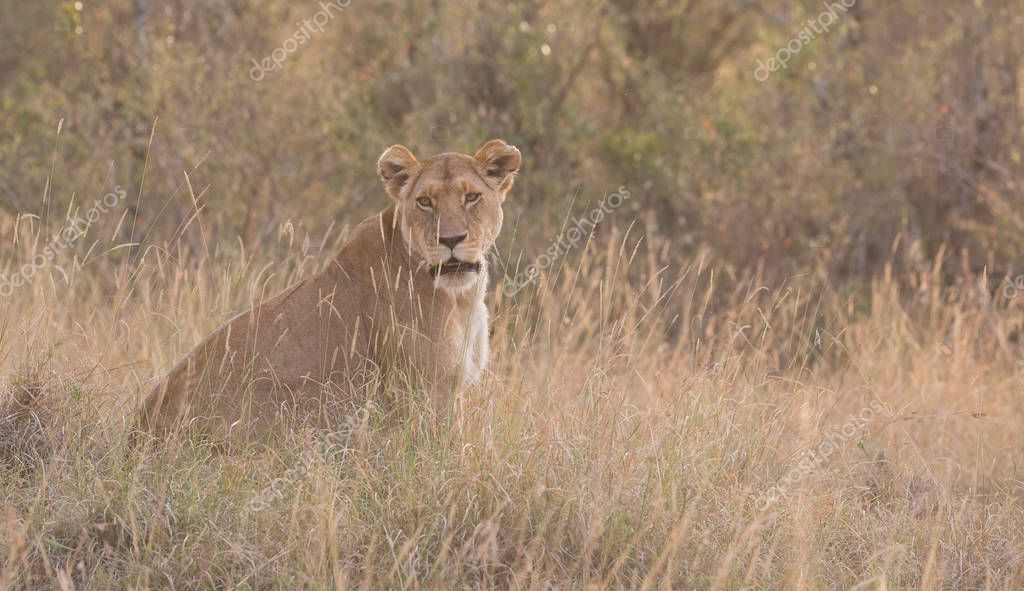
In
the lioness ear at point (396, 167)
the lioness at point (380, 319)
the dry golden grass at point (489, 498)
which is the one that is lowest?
the dry golden grass at point (489, 498)

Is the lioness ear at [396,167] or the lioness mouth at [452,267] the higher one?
the lioness ear at [396,167]

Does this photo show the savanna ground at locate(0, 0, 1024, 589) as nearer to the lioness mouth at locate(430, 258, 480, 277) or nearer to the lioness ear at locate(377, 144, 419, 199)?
the lioness mouth at locate(430, 258, 480, 277)

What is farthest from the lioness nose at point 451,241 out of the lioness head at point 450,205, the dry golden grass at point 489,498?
the dry golden grass at point 489,498

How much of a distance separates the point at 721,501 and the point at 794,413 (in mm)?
1179

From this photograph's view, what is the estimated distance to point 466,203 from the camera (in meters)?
5.51

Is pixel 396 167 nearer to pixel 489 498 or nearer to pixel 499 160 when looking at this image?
pixel 499 160

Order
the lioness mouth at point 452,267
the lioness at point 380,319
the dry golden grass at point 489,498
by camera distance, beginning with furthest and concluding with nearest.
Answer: the lioness mouth at point 452,267
the lioness at point 380,319
the dry golden grass at point 489,498

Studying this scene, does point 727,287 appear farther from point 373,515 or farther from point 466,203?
point 373,515

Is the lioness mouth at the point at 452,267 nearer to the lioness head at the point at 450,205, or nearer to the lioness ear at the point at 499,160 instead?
the lioness head at the point at 450,205

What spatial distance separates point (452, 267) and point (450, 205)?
0.27 meters

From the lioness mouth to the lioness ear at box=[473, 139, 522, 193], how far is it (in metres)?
0.47

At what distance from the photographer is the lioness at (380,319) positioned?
5168mm

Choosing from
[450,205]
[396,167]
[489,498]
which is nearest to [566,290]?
[396,167]

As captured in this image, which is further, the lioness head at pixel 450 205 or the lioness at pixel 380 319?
the lioness head at pixel 450 205
